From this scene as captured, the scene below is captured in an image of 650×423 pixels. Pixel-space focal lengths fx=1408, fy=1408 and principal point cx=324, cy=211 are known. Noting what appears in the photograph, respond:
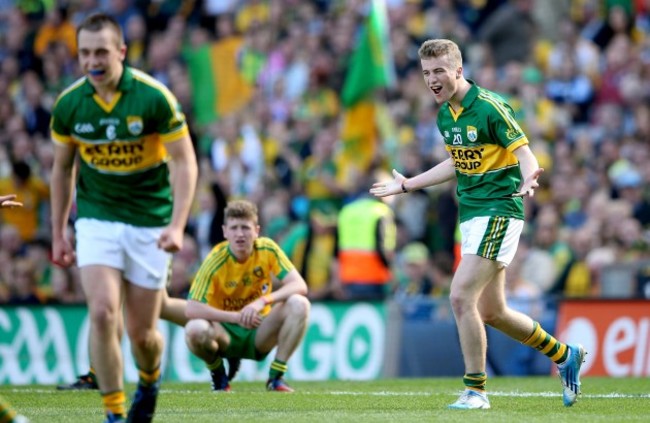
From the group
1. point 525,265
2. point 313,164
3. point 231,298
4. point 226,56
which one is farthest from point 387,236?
point 226,56

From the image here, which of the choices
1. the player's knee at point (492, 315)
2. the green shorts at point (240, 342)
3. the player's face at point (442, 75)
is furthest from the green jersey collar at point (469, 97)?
the green shorts at point (240, 342)

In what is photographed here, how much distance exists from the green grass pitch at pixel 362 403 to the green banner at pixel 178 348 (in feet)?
8.46

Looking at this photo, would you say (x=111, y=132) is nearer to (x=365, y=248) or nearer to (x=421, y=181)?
(x=421, y=181)

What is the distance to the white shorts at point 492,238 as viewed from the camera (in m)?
9.63

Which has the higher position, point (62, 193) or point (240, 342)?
point (62, 193)

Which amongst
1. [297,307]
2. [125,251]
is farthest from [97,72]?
[297,307]

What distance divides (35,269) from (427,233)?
17.4 ft

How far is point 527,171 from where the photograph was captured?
9312 millimetres

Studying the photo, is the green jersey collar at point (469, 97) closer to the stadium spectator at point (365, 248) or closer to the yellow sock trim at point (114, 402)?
the yellow sock trim at point (114, 402)

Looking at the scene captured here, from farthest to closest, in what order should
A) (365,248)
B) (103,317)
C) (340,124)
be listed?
1. (340,124)
2. (365,248)
3. (103,317)

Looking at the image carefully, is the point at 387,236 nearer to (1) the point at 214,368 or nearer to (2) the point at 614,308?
(2) the point at 614,308

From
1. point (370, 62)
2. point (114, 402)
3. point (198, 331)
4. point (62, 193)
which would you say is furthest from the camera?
point (370, 62)

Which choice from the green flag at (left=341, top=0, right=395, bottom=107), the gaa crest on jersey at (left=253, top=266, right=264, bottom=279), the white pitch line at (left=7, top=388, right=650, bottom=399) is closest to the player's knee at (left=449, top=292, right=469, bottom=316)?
the white pitch line at (left=7, top=388, right=650, bottom=399)

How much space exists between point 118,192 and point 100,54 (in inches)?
30.9
